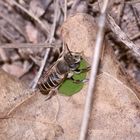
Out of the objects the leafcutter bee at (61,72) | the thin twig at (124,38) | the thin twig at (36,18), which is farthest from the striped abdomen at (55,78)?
the thin twig at (36,18)

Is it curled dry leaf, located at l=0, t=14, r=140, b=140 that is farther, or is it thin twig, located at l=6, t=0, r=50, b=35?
thin twig, located at l=6, t=0, r=50, b=35

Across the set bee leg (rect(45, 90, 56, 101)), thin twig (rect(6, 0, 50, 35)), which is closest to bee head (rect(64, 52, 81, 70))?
bee leg (rect(45, 90, 56, 101))

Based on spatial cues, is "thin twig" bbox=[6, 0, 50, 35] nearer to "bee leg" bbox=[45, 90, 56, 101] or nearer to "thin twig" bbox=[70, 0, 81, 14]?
"thin twig" bbox=[70, 0, 81, 14]

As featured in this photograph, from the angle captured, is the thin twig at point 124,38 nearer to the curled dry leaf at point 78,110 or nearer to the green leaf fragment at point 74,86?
the curled dry leaf at point 78,110

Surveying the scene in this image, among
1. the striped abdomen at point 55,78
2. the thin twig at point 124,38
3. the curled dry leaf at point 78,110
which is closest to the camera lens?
the curled dry leaf at point 78,110

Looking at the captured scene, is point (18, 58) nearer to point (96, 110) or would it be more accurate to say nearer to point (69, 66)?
point (69, 66)

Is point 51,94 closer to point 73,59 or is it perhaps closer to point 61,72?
point 61,72

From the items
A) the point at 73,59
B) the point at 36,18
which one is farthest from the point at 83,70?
the point at 36,18

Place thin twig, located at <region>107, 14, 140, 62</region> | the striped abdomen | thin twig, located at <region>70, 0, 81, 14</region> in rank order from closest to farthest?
thin twig, located at <region>107, 14, 140, 62</region> → the striped abdomen → thin twig, located at <region>70, 0, 81, 14</region>
